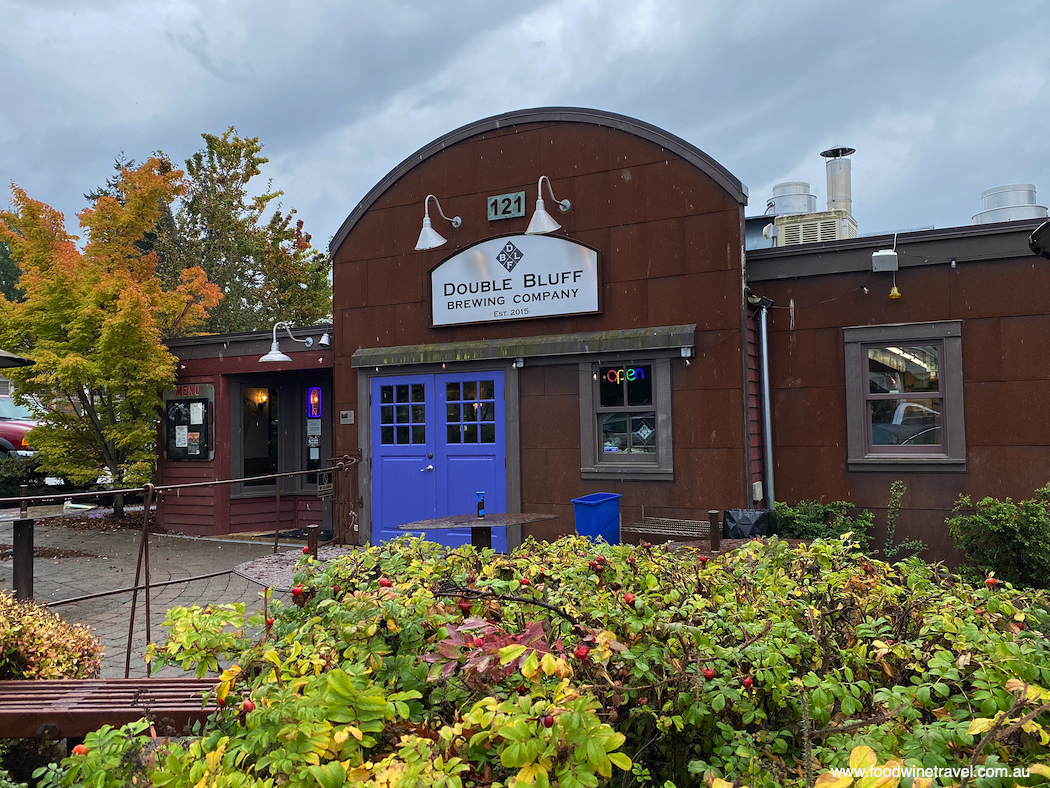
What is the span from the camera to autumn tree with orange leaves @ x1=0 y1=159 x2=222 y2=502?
36.5 ft

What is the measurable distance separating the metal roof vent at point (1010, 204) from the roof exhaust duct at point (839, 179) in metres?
2.20

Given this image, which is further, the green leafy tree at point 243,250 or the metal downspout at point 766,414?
the green leafy tree at point 243,250

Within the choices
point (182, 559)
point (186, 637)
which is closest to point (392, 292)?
point (182, 559)

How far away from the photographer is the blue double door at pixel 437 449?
923cm

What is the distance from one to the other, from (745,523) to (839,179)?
252 inches

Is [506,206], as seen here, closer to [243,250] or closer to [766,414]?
[766,414]

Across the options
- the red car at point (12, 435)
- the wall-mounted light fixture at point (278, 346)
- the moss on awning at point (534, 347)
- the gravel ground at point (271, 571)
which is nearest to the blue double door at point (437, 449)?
the moss on awning at point (534, 347)

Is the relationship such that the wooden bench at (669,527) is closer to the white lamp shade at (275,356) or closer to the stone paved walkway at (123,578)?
the stone paved walkway at (123,578)

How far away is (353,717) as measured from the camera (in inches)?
68.9

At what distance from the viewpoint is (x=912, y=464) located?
760cm

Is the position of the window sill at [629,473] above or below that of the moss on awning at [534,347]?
below

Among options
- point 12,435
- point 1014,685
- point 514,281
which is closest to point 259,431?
point 514,281

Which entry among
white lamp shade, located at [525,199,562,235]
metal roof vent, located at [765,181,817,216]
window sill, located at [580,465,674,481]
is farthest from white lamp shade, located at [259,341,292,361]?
metal roof vent, located at [765,181,817,216]

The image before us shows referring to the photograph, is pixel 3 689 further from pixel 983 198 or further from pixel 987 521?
pixel 983 198
